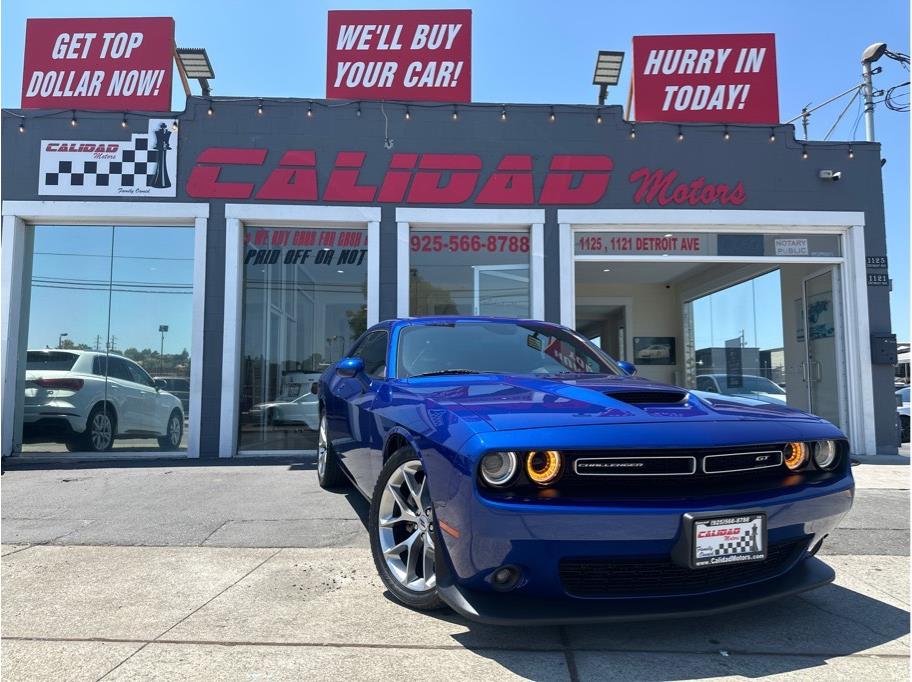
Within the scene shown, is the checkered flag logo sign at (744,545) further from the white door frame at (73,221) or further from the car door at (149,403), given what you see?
the car door at (149,403)

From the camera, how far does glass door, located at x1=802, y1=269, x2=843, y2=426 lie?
8562mm

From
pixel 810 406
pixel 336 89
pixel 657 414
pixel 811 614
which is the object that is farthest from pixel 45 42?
pixel 810 406

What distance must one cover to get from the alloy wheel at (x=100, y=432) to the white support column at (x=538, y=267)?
5.73m

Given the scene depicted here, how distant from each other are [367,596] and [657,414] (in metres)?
1.62

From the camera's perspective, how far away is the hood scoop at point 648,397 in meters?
2.62

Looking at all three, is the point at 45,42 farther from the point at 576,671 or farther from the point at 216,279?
the point at 576,671

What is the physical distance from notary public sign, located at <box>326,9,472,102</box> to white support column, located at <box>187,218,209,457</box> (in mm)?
2619

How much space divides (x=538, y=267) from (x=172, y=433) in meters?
5.25

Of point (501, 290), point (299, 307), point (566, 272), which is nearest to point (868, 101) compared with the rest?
point (566, 272)

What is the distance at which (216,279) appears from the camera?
779 cm

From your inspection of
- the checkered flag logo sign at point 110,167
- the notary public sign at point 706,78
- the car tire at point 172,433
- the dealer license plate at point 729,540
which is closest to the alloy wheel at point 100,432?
the car tire at point 172,433

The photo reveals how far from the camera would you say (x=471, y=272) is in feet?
27.2

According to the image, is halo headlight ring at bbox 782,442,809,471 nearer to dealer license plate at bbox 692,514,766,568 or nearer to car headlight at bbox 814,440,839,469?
car headlight at bbox 814,440,839,469

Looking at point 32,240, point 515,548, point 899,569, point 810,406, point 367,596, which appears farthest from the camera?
point 810,406
